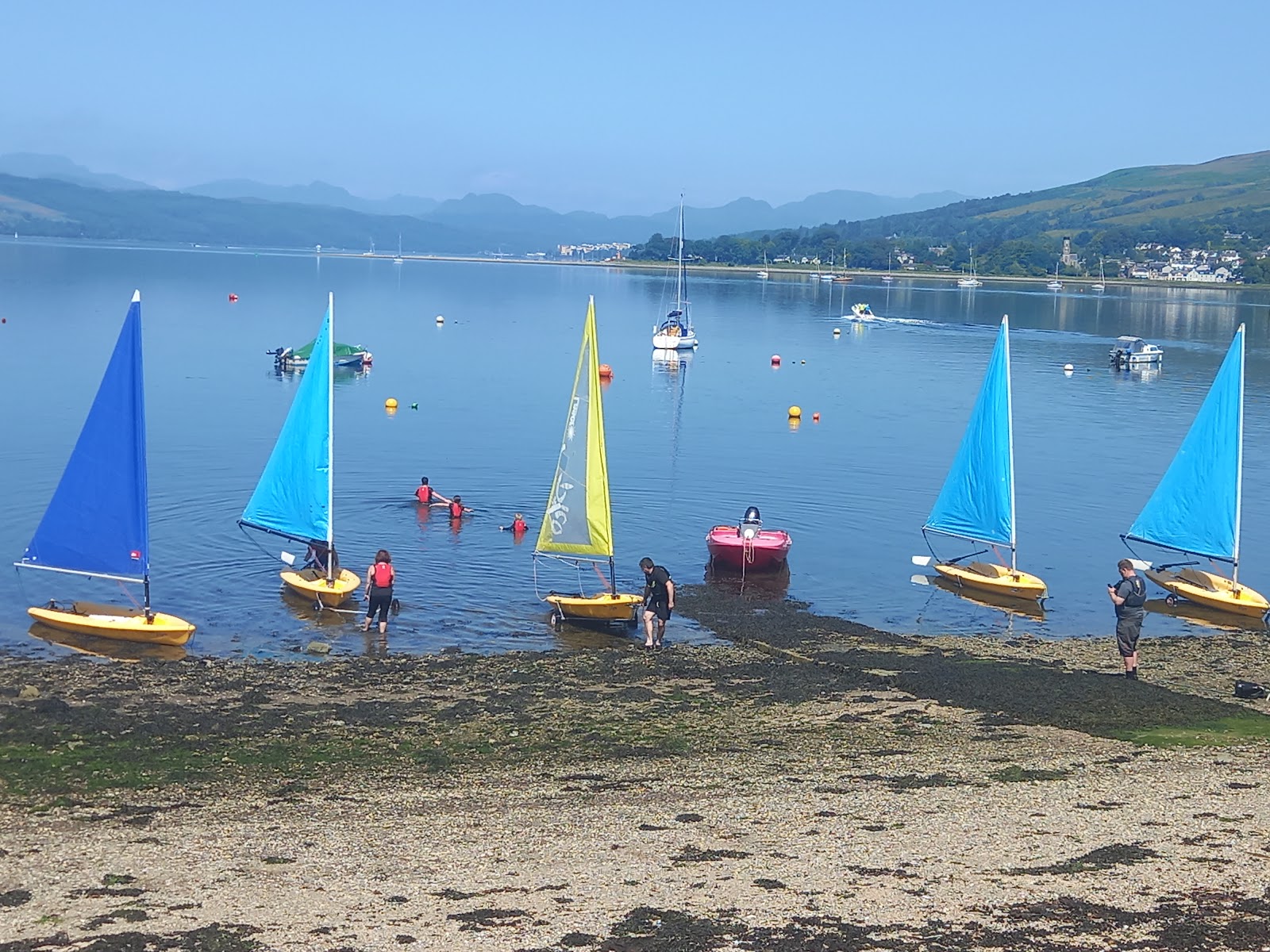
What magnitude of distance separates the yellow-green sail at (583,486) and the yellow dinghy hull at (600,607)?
1.52 m

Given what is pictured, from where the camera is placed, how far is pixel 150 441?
206 feet

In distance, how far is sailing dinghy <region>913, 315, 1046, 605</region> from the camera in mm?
→ 40281

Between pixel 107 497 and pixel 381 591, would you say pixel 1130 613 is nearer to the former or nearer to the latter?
pixel 381 591

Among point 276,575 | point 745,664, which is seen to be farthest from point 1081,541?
point 276,575

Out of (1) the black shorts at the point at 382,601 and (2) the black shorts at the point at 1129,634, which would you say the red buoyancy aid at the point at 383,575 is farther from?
(2) the black shorts at the point at 1129,634

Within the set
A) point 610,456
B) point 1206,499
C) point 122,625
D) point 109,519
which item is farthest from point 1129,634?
point 610,456

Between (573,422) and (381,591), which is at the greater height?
(573,422)

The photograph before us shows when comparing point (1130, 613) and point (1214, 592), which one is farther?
point (1214, 592)

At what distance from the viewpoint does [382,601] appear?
32.9 meters

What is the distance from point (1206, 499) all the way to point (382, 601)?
78.9 ft

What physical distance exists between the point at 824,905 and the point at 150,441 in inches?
2039

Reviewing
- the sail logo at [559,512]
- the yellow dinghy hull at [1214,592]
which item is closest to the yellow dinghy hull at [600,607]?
the sail logo at [559,512]

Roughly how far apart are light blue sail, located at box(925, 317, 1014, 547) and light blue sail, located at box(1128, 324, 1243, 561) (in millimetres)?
4598

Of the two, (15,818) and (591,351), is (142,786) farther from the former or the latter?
(591,351)
